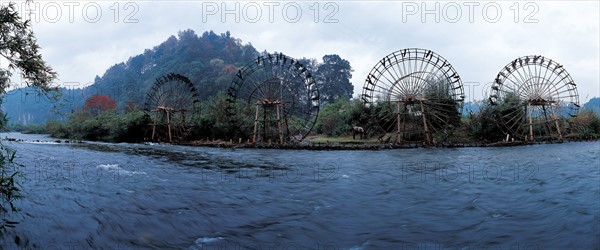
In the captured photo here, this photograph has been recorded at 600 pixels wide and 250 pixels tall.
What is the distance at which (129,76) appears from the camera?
100m

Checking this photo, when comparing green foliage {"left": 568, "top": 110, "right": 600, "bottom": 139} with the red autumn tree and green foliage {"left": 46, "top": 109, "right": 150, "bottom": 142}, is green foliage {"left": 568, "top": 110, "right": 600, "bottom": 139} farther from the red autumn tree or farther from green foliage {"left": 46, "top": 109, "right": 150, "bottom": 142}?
the red autumn tree

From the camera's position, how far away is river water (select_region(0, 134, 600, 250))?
6898mm

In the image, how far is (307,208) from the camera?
368 inches

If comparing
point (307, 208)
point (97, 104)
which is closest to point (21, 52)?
point (307, 208)

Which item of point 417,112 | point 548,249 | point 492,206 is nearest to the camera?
point 548,249

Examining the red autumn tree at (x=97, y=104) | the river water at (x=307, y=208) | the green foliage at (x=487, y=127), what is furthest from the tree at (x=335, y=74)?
the river water at (x=307, y=208)

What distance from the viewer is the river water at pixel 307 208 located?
6.90 m

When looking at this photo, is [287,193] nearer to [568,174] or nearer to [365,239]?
[365,239]

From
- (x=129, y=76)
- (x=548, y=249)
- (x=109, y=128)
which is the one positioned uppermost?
(x=129, y=76)

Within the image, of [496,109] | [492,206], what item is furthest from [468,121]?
[492,206]

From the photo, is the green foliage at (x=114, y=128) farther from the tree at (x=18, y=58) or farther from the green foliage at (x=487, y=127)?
the tree at (x=18, y=58)

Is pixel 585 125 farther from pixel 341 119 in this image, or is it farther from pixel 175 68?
pixel 175 68

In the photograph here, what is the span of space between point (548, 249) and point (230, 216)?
6.20m

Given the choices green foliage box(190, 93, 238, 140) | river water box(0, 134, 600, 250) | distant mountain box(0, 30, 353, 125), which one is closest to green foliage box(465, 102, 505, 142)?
river water box(0, 134, 600, 250)
